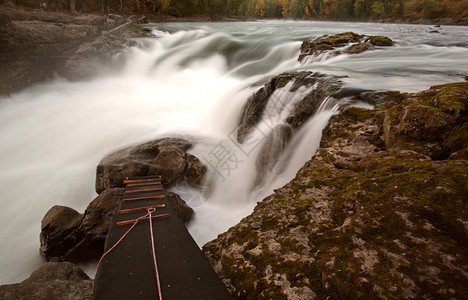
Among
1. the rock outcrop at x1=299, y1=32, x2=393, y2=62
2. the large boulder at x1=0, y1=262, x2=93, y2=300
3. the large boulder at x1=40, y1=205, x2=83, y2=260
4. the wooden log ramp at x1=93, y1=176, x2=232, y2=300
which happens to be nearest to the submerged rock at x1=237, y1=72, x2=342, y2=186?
the wooden log ramp at x1=93, y1=176, x2=232, y2=300

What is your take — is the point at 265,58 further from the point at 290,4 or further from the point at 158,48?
the point at 290,4

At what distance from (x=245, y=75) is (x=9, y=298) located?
14.4 meters

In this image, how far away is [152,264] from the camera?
8.25 feet

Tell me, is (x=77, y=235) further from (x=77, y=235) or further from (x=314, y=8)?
(x=314, y=8)

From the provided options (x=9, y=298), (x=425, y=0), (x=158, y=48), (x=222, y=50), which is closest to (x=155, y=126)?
(x=9, y=298)

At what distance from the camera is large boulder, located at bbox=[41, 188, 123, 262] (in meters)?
4.48

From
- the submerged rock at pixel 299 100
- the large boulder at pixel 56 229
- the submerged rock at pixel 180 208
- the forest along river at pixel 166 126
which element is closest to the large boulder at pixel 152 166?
the forest along river at pixel 166 126

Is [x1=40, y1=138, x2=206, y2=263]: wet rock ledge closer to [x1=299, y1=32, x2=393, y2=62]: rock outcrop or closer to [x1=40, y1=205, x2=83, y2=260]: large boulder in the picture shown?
[x1=40, y1=205, x2=83, y2=260]: large boulder

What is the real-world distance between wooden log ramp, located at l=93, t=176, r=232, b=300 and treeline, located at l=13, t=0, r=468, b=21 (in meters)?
41.2

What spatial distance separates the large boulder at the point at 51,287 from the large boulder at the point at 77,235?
979 mm

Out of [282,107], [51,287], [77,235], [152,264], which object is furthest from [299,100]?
[51,287]

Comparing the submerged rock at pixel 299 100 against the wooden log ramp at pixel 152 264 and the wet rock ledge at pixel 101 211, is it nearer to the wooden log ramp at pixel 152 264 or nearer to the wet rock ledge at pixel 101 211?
the wet rock ledge at pixel 101 211

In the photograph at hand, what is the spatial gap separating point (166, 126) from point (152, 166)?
4062 mm

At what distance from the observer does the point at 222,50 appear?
62.3 feet
